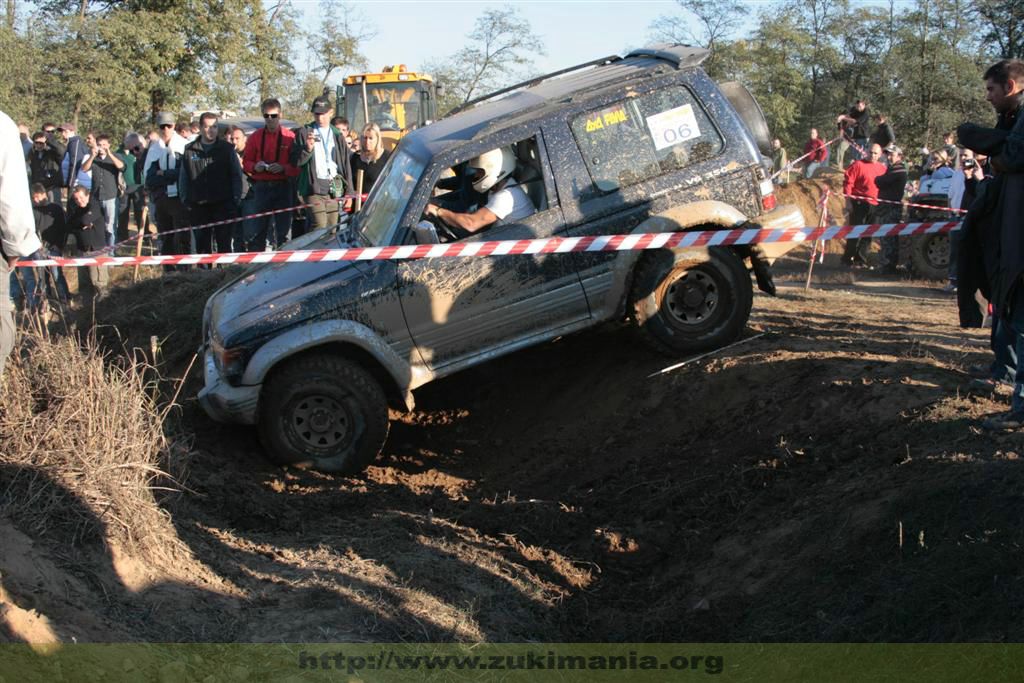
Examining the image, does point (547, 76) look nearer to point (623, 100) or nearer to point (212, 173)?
point (623, 100)

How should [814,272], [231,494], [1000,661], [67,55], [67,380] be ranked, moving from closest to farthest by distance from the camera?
[1000,661] → [67,380] → [231,494] → [814,272] → [67,55]

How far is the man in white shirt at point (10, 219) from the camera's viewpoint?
5.23 meters

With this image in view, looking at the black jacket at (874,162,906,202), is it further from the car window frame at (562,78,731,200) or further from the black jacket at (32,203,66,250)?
the black jacket at (32,203,66,250)

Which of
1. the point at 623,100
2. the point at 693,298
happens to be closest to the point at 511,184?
the point at 623,100

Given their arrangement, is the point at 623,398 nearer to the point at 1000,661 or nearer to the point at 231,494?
the point at 231,494

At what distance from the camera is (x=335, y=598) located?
16.5 ft

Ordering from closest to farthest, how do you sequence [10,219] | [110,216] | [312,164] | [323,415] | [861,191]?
1. [10,219]
2. [323,415]
3. [312,164]
4. [110,216]
5. [861,191]

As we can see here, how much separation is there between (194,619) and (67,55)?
2333cm

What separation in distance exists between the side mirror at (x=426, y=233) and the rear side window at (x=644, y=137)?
1.32 meters

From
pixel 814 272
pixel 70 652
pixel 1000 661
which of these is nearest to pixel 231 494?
pixel 70 652

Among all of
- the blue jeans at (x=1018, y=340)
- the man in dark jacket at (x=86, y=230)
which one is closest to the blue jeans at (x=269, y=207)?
the man in dark jacket at (x=86, y=230)

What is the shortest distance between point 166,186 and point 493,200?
8528mm

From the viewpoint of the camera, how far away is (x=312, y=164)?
1257cm

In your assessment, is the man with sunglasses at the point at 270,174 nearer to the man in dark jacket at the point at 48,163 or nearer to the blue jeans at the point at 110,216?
the blue jeans at the point at 110,216
